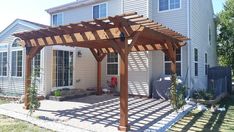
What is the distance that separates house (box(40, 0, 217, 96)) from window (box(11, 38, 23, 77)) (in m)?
2.17

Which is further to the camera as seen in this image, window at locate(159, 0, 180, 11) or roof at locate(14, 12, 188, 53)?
window at locate(159, 0, 180, 11)

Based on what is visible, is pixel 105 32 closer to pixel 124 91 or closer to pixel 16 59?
pixel 124 91

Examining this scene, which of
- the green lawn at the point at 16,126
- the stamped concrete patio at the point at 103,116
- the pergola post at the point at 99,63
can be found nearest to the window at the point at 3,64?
the stamped concrete patio at the point at 103,116

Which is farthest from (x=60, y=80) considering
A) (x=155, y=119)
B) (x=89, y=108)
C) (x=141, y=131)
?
(x=141, y=131)

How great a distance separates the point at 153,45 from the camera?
11664 mm

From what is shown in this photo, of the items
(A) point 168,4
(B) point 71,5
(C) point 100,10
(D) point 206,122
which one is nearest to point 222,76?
(A) point 168,4

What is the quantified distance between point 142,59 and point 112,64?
105 inches

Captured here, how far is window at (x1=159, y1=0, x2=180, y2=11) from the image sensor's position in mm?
12930

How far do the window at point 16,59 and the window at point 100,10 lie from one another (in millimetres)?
Answer: 5326

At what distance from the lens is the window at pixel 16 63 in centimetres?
1371

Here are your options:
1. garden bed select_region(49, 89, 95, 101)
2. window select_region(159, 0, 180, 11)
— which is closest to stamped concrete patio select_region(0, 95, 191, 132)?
garden bed select_region(49, 89, 95, 101)

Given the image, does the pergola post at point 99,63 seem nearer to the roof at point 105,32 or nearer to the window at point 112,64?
Answer: the window at point 112,64

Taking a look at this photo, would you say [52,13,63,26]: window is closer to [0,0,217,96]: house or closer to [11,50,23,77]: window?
[0,0,217,96]: house

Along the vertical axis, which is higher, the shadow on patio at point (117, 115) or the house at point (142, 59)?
the house at point (142, 59)
